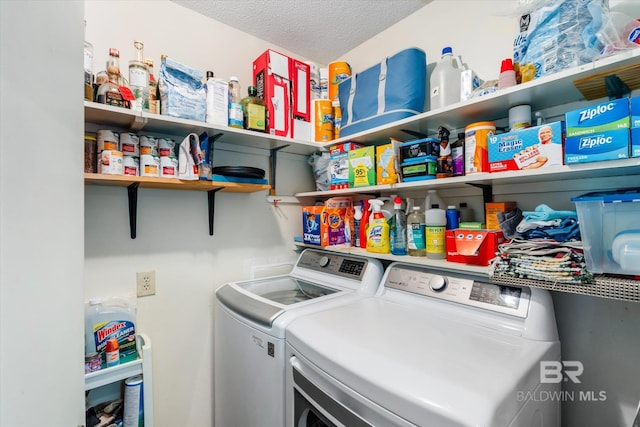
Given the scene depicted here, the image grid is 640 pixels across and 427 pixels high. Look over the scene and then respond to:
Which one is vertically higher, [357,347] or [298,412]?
[357,347]

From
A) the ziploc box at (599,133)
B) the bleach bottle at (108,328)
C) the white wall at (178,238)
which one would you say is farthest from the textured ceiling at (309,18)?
the bleach bottle at (108,328)

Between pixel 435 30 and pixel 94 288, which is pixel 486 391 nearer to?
pixel 94 288

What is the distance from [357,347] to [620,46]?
1.17m

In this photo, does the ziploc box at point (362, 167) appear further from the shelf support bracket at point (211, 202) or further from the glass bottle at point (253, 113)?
the shelf support bracket at point (211, 202)

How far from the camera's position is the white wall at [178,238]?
141 centimetres

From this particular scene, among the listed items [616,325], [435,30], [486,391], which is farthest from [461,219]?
[435,30]

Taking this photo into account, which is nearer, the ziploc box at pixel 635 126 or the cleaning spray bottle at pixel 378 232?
the ziploc box at pixel 635 126

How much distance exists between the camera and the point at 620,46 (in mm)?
842

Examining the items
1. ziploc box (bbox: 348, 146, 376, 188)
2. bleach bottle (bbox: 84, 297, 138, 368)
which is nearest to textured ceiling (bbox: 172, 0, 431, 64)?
ziploc box (bbox: 348, 146, 376, 188)

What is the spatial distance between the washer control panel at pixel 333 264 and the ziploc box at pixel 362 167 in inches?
17.1

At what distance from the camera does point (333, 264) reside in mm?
1735

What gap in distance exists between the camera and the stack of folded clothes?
0.90 metres

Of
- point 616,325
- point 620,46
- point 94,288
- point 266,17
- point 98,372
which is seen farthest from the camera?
point 266,17

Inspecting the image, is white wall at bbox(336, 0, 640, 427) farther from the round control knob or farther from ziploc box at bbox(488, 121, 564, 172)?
the round control knob
